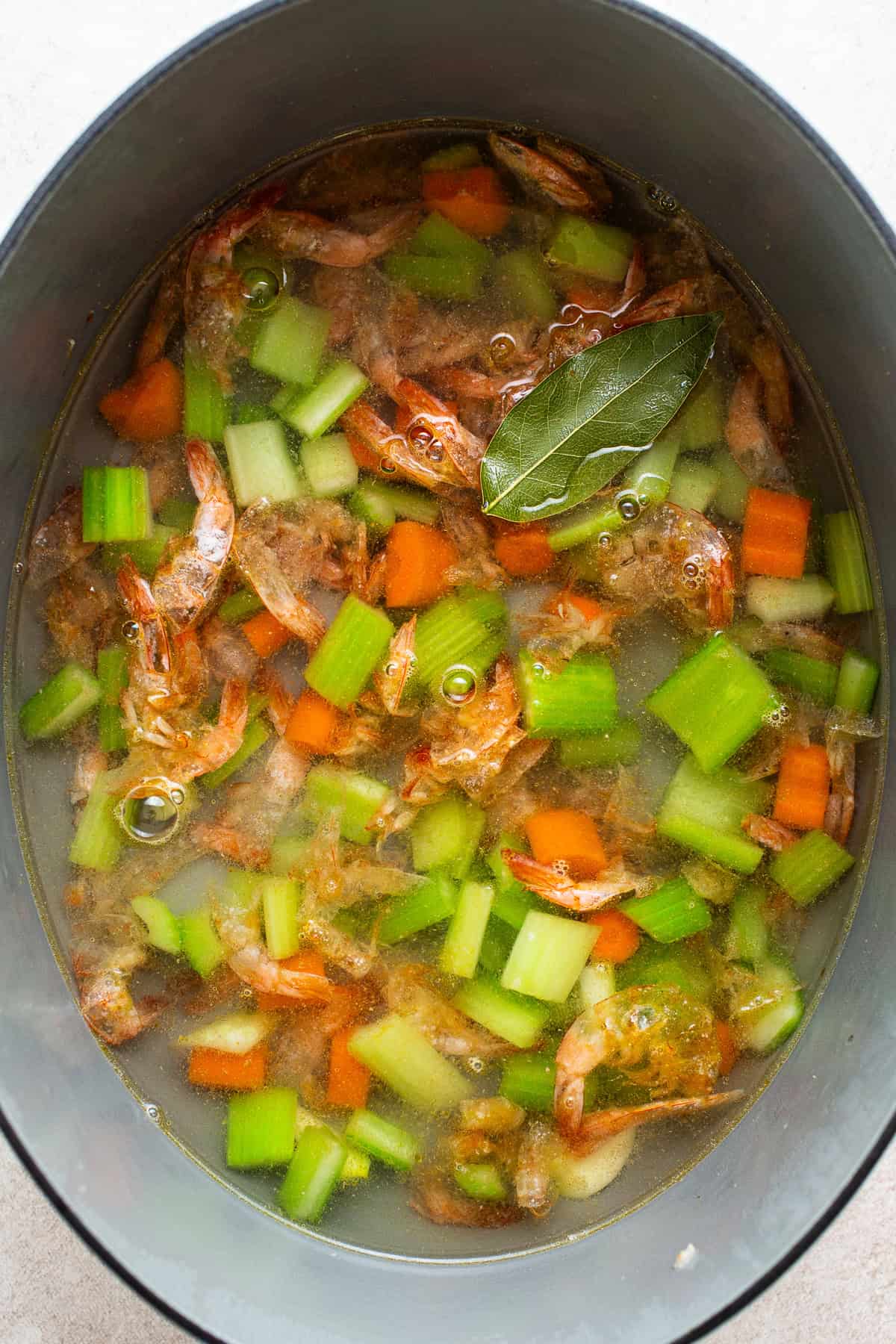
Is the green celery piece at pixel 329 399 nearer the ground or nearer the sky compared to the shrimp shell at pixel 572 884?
nearer the sky

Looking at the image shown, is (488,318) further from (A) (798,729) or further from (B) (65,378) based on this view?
(A) (798,729)

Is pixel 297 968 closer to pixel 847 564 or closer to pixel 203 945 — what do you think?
pixel 203 945

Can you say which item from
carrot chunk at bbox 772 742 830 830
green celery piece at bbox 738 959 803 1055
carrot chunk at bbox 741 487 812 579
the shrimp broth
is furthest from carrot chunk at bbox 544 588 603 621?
green celery piece at bbox 738 959 803 1055

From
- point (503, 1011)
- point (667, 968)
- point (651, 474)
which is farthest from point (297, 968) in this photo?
point (651, 474)

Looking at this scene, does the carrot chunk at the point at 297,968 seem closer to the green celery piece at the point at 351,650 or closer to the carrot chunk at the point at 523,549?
the green celery piece at the point at 351,650

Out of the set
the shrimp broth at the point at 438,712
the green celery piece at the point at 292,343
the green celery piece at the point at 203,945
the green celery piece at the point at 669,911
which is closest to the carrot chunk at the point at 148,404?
the shrimp broth at the point at 438,712
